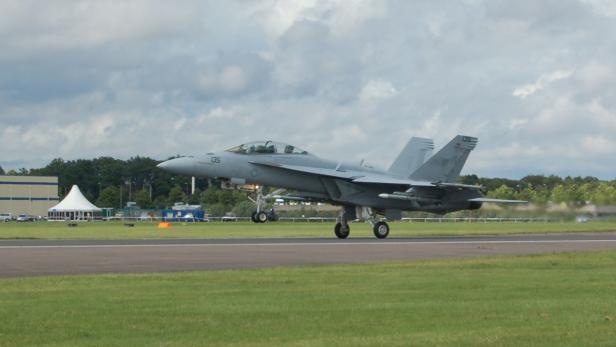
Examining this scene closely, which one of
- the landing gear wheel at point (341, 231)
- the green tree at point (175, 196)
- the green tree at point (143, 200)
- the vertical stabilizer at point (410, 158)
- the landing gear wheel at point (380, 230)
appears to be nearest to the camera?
the landing gear wheel at point (380, 230)

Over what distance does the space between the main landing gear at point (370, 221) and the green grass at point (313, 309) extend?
748 inches

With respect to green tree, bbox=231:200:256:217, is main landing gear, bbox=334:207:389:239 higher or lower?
lower

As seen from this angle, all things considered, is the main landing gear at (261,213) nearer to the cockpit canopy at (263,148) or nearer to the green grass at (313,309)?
the cockpit canopy at (263,148)

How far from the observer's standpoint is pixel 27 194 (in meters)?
132

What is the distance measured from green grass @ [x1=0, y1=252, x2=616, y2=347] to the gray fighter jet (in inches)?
708

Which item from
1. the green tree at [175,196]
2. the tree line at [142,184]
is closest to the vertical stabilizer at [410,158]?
the tree line at [142,184]

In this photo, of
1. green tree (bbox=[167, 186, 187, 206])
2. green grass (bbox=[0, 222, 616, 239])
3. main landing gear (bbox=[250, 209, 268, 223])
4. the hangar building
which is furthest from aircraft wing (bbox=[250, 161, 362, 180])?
green tree (bbox=[167, 186, 187, 206])

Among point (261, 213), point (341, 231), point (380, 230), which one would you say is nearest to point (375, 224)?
point (380, 230)

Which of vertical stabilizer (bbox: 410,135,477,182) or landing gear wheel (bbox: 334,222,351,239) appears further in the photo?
vertical stabilizer (bbox: 410,135,477,182)

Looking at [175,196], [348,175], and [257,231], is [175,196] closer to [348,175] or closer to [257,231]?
[257,231]

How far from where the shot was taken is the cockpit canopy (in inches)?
1394

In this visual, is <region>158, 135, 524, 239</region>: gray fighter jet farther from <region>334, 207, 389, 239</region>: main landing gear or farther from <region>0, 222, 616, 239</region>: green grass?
<region>0, 222, 616, 239</region>: green grass

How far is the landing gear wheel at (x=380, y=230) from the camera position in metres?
36.4

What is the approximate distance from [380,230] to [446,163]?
15.9 ft
